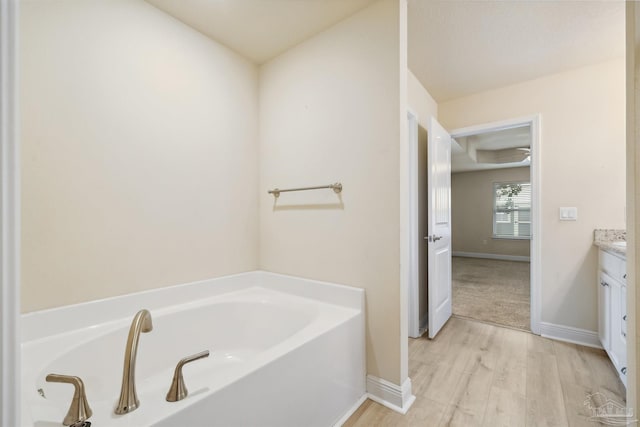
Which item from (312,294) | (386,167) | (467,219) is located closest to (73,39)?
(386,167)

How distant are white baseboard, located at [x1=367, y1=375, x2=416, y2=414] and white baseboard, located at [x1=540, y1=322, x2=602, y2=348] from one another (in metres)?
1.65

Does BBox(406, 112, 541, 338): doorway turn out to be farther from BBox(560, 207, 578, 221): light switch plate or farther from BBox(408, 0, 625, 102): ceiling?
BBox(408, 0, 625, 102): ceiling

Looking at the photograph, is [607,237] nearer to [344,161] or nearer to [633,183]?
[633,183]

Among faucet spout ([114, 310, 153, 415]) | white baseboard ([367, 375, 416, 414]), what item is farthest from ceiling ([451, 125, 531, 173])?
faucet spout ([114, 310, 153, 415])

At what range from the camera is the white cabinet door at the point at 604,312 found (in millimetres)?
1961

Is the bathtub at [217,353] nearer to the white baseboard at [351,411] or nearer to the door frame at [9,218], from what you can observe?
the white baseboard at [351,411]

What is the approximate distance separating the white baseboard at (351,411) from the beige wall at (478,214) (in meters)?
6.50

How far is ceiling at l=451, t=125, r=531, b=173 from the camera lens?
14.8ft

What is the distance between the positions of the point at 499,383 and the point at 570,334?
1139mm

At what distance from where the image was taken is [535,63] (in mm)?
2271

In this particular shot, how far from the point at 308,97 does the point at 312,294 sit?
137 centimetres

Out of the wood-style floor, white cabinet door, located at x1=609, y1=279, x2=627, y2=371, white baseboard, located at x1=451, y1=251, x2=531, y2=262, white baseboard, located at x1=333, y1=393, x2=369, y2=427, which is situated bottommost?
white baseboard, located at x1=451, y1=251, x2=531, y2=262

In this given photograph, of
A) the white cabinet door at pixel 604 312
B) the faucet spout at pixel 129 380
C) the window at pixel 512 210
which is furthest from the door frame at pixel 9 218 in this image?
the window at pixel 512 210

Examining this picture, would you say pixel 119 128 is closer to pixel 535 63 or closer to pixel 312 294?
pixel 312 294
